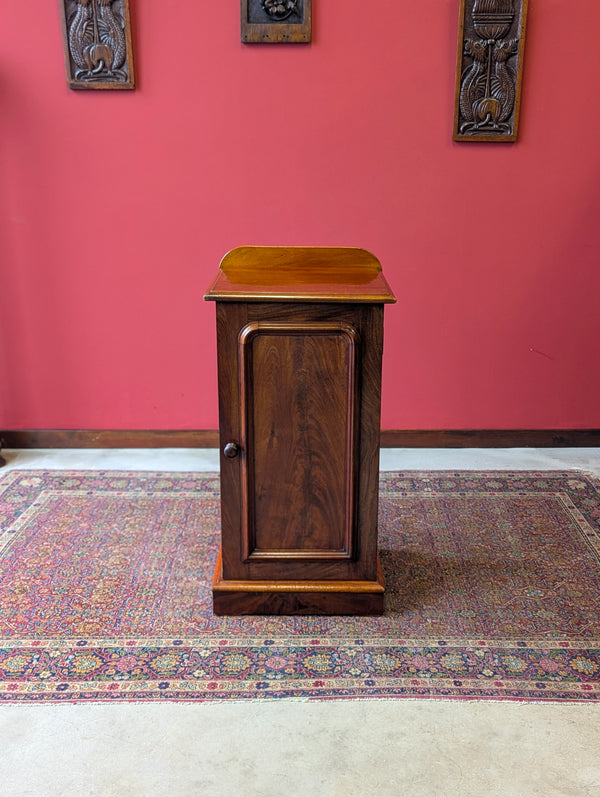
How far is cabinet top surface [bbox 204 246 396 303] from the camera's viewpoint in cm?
222

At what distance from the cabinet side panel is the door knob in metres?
0.03

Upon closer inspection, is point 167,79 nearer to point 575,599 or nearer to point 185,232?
point 185,232

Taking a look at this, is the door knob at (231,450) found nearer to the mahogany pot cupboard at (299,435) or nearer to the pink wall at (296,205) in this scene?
the mahogany pot cupboard at (299,435)

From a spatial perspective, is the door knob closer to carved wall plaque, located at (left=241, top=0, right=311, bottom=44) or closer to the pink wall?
the pink wall

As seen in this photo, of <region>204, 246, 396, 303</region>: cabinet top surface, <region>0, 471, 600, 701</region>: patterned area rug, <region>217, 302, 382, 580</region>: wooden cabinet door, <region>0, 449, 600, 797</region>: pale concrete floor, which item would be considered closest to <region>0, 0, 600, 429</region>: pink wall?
<region>0, 471, 600, 701</region>: patterned area rug

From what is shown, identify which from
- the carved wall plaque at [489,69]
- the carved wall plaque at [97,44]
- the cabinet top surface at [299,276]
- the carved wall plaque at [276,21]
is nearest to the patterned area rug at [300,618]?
the cabinet top surface at [299,276]

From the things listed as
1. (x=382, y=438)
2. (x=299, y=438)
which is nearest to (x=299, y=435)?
(x=299, y=438)

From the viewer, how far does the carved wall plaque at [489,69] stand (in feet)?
11.0

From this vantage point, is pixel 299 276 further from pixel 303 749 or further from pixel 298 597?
pixel 303 749

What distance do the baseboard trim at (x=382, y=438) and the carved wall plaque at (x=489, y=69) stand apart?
53.4 inches

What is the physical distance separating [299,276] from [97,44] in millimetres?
1659

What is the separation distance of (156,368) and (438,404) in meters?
1.35

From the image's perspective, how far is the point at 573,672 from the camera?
2.24 metres

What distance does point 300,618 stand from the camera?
98.2 inches
